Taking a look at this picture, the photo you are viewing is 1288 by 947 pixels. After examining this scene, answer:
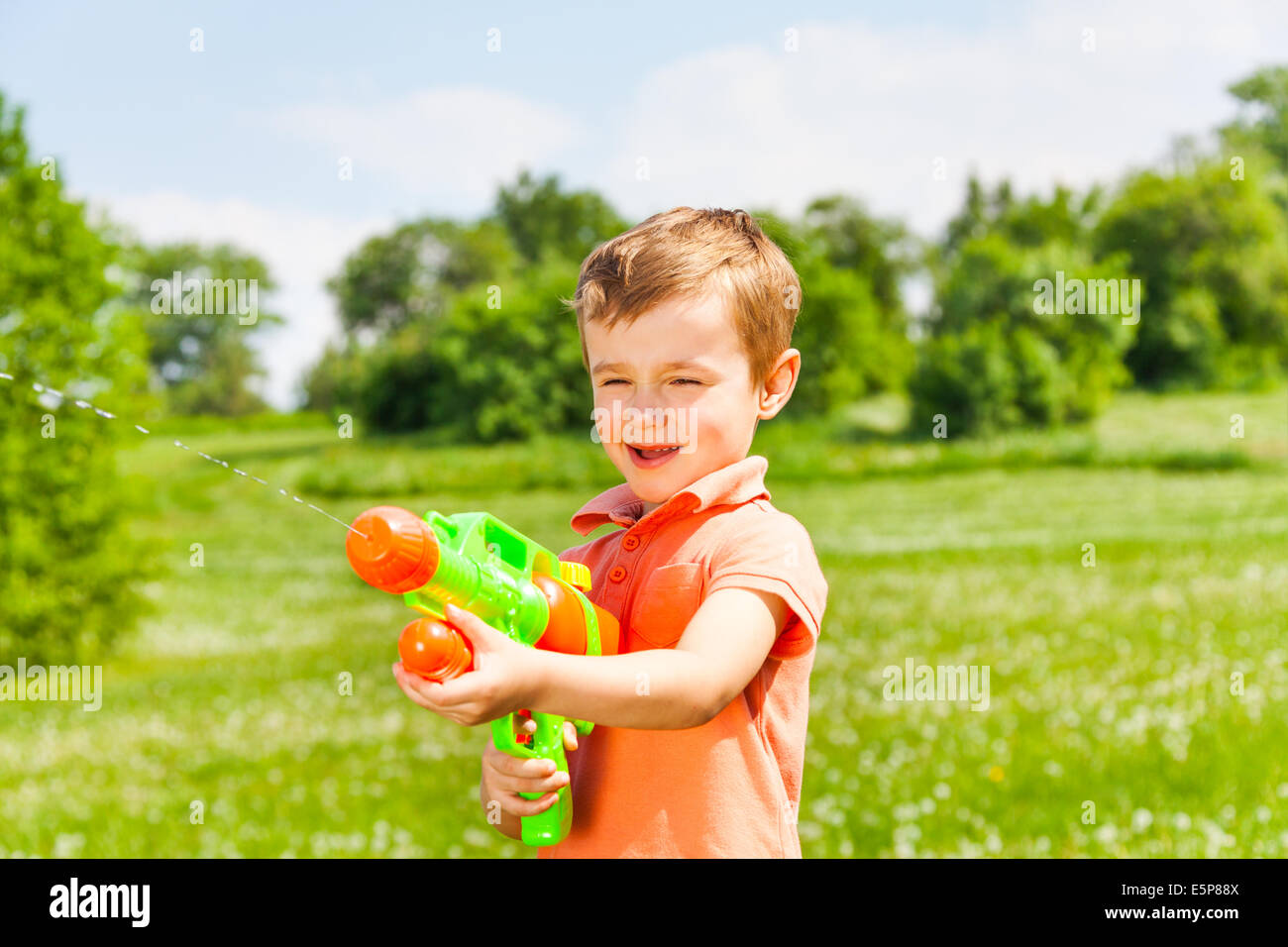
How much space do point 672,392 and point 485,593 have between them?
50cm

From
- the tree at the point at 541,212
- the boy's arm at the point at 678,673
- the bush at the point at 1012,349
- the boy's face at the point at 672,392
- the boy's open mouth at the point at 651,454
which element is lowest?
the boy's arm at the point at 678,673

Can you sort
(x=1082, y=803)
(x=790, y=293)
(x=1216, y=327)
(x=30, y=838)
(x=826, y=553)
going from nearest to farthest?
(x=790, y=293) → (x=1082, y=803) → (x=30, y=838) → (x=826, y=553) → (x=1216, y=327)

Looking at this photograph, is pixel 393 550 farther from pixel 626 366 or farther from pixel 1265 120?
pixel 1265 120

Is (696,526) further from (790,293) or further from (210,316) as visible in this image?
(210,316)

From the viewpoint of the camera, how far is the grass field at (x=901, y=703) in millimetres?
6219

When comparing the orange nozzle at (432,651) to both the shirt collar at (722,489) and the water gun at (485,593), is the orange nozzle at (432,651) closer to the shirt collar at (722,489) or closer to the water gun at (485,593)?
the water gun at (485,593)

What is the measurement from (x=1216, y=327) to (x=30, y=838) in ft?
103

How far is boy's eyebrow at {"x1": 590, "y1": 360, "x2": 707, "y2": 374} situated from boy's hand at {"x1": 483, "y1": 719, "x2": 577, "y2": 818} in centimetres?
59

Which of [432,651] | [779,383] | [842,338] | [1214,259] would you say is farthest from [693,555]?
[1214,259]

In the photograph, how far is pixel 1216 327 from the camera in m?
31.4

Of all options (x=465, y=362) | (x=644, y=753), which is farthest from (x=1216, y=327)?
(x=644, y=753)

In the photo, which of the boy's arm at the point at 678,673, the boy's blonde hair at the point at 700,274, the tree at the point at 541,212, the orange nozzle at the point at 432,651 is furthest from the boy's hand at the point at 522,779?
the tree at the point at 541,212

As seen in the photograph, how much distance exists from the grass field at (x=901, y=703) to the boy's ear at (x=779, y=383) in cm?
102

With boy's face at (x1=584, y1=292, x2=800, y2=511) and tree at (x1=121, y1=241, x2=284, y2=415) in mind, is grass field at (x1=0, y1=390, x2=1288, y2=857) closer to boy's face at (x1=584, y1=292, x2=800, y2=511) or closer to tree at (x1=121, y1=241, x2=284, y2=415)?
boy's face at (x1=584, y1=292, x2=800, y2=511)
